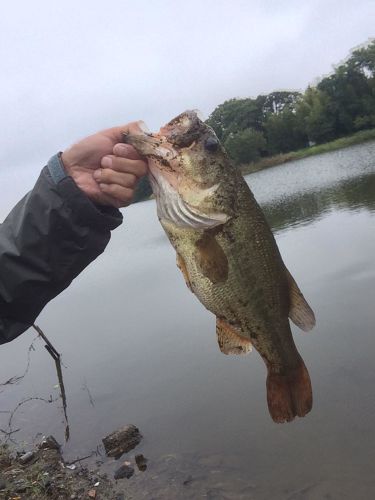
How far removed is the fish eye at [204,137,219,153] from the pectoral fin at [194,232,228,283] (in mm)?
487

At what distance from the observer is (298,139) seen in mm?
72812

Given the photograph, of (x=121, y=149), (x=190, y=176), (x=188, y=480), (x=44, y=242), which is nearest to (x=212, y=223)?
(x=190, y=176)

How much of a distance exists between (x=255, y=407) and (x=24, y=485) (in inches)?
145

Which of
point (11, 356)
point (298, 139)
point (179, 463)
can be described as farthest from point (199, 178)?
point (298, 139)

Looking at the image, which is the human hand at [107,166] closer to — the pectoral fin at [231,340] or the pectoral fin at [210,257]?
the pectoral fin at [210,257]

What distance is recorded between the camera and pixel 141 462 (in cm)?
682

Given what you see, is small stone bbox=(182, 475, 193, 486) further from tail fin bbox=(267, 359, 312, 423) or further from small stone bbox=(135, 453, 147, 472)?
tail fin bbox=(267, 359, 312, 423)

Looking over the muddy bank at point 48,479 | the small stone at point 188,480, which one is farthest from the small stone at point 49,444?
the small stone at point 188,480

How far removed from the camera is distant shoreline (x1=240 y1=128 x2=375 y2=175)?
59825 millimetres

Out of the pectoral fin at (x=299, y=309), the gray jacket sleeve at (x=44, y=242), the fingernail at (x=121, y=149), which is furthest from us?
the pectoral fin at (x=299, y=309)

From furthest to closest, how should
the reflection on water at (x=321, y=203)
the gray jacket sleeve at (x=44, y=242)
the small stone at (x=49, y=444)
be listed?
the reflection on water at (x=321, y=203)
the small stone at (x=49, y=444)
the gray jacket sleeve at (x=44, y=242)

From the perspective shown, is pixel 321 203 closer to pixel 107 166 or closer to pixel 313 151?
pixel 107 166

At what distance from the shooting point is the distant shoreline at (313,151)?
5983cm

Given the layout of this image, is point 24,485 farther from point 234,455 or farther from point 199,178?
point 199,178
